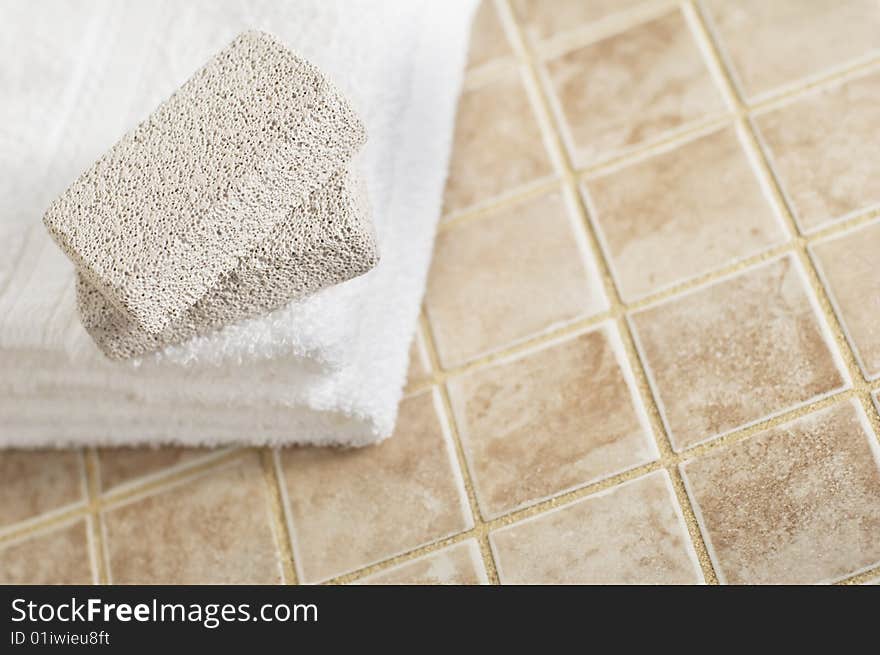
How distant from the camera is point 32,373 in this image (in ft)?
2.38

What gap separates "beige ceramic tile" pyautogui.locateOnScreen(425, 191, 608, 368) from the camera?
80cm

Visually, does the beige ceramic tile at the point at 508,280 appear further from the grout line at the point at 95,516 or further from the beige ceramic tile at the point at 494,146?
the grout line at the point at 95,516

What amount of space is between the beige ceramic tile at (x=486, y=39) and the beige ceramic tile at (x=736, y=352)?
0.33m

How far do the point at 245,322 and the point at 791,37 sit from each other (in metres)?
0.60

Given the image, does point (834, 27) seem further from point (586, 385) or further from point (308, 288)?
point (308, 288)

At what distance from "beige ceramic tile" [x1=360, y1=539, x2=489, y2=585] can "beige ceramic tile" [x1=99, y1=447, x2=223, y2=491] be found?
0.21 meters

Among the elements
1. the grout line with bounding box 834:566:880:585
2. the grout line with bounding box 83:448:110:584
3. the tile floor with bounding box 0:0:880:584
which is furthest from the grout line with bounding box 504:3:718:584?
the grout line with bounding box 83:448:110:584

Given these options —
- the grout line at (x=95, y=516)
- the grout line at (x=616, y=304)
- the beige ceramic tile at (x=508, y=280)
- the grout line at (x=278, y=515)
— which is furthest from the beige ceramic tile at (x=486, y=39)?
the grout line at (x=95, y=516)

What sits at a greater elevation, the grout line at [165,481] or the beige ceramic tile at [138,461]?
the beige ceramic tile at [138,461]

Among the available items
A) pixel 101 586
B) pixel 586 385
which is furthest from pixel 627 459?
pixel 101 586

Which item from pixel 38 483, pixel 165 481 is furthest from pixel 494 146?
pixel 38 483

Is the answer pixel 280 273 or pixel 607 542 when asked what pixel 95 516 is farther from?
pixel 607 542

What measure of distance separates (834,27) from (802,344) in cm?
32

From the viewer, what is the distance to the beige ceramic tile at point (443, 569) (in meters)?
0.76
